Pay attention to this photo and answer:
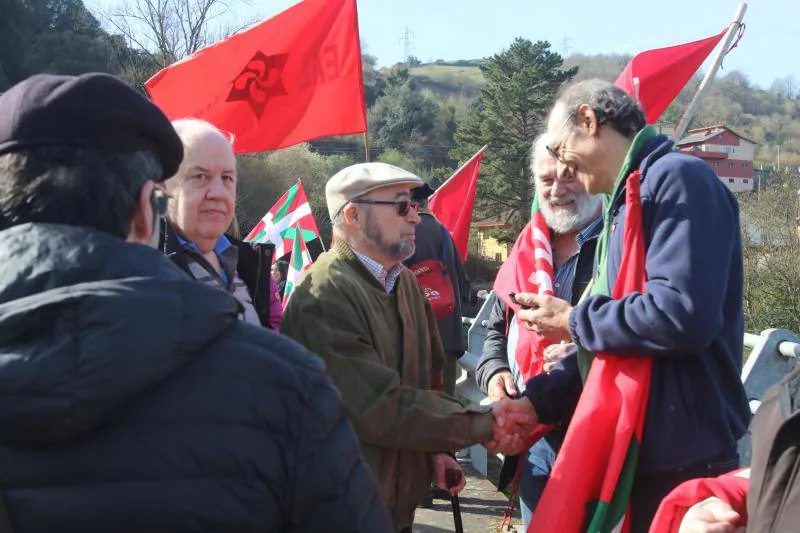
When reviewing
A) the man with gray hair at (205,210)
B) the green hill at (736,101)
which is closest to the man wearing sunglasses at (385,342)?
the man with gray hair at (205,210)

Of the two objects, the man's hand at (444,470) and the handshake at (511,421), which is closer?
→ the handshake at (511,421)

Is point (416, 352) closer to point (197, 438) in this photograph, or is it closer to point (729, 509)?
point (729, 509)

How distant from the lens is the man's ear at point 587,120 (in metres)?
2.53

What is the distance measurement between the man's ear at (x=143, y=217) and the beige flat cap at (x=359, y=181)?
1.63 meters

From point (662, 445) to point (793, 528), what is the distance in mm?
777

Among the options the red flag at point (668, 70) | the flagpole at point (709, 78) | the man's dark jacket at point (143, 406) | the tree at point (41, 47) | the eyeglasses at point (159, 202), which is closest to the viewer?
the man's dark jacket at point (143, 406)

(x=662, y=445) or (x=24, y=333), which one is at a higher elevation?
(x=24, y=333)

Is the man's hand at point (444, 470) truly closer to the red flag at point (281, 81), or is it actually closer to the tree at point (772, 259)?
the red flag at point (281, 81)

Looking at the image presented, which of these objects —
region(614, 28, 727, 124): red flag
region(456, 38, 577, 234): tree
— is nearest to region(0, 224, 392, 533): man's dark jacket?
region(614, 28, 727, 124): red flag

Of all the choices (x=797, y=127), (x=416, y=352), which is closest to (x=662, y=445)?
(x=416, y=352)

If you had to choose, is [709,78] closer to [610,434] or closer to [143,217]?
[610,434]

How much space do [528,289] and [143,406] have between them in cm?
231

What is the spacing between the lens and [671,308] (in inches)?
84.7

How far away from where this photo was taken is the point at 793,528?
1489mm
